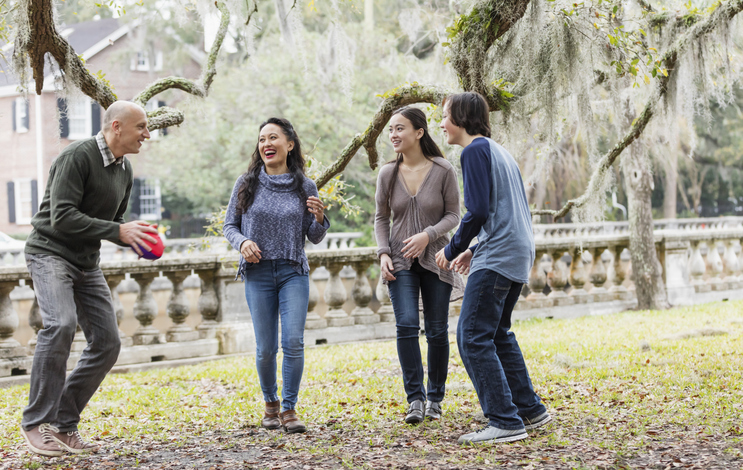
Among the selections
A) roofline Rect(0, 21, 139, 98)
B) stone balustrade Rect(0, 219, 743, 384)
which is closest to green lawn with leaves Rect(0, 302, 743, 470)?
stone balustrade Rect(0, 219, 743, 384)

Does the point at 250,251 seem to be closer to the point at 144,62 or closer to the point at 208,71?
the point at 208,71

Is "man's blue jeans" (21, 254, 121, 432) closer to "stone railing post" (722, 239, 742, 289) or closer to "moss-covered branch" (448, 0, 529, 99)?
"moss-covered branch" (448, 0, 529, 99)

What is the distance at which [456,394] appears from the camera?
16.1ft

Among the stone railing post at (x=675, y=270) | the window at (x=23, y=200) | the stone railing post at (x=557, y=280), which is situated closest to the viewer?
the stone railing post at (x=557, y=280)

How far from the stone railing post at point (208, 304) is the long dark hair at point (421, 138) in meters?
3.51

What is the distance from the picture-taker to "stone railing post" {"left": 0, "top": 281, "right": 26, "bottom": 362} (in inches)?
247

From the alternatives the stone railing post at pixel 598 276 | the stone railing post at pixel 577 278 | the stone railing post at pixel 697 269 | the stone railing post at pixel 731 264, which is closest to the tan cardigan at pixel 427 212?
the stone railing post at pixel 577 278

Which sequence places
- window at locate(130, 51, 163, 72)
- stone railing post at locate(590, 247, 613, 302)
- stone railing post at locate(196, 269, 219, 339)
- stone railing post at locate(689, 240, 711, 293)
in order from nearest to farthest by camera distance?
stone railing post at locate(196, 269, 219, 339) → stone railing post at locate(590, 247, 613, 302) → stone railing post at locate(689, 240, 711, 293) → window at locate(130, 51, 163, 72)

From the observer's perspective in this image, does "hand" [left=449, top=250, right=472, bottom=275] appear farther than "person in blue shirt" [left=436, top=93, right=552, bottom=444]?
Yes

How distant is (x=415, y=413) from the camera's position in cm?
409

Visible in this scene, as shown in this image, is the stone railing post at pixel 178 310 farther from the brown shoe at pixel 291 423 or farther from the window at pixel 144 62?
the window at pixel 144 62

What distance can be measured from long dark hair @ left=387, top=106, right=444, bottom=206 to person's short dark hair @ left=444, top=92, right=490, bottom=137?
46cm

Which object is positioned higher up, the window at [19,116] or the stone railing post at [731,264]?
the window at [19,116]

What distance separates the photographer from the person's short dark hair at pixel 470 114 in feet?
12.2
